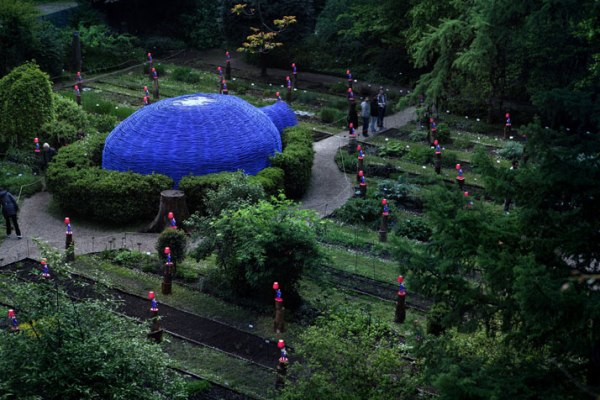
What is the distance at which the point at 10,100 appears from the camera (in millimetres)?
31672

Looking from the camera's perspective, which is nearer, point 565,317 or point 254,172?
point 565,317

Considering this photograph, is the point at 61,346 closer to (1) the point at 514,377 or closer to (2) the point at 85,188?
(1) the point at 514,377

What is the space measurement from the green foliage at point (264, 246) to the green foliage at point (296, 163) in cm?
660

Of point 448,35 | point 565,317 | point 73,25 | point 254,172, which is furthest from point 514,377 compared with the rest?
point 73,25

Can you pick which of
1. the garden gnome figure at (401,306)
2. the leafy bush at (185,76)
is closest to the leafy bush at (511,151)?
the garden gnome figure at (401,306)

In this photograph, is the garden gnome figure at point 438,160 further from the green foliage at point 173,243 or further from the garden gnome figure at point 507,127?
the green foliage at point 173,243

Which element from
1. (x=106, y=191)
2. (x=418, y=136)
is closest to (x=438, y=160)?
(x=418, y=136)

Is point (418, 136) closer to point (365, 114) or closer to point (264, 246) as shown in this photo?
point (365, 114)

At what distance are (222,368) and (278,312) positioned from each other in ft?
6.74

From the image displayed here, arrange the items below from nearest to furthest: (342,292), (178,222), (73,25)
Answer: (342,292) < (178,222) < (73,25)

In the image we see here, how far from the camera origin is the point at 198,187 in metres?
27.1

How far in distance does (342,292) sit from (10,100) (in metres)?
14.5

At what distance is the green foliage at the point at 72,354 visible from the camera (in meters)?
14.2

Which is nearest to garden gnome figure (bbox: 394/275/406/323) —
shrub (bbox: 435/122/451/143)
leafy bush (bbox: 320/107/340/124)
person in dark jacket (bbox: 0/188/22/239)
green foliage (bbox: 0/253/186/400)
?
green foliage (bbox: 0/253/186/400)
